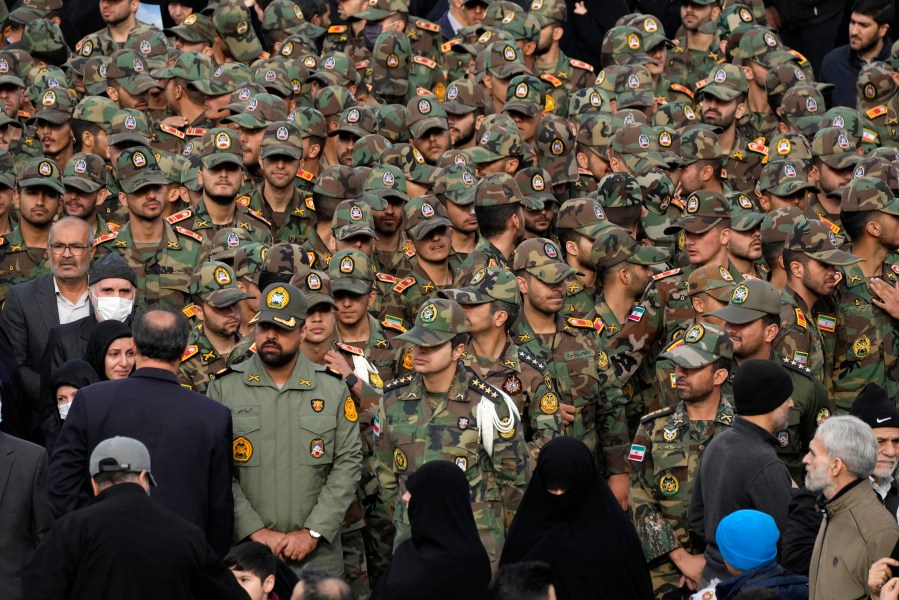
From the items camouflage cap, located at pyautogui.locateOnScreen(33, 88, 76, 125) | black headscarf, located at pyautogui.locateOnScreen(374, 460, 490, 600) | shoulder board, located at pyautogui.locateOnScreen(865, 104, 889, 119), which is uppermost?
black headscarf, located at pyautogui.locateOnScreen(374, 460, 490, 600)

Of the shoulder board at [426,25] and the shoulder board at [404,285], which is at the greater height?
the shoulder board at [404,285]

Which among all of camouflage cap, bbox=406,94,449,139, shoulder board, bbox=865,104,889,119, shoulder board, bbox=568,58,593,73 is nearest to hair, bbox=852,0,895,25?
shoulder board, bbox=865,104,889,119

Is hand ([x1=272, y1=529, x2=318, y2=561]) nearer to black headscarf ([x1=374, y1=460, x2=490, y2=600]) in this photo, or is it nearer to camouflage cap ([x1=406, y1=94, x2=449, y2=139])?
black headscarf ([x1=374, y1=460, x2=490, y2=600])

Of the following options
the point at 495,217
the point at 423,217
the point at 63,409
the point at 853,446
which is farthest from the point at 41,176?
the point at 853,446

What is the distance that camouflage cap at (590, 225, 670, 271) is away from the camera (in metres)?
12.1

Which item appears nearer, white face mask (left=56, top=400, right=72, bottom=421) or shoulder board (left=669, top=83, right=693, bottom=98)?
white face mask (left=56, top=400, right=72, bottom=421)

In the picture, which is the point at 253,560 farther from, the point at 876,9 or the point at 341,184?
the point at 876,9

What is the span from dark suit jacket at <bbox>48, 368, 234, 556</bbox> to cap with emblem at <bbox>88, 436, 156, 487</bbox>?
830 mm

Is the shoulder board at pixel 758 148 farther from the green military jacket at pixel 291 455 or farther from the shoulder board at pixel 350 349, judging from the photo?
the green military jacket at pixel 291 455

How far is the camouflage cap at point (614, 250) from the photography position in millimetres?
12055

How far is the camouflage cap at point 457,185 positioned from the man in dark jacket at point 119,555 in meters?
5.55

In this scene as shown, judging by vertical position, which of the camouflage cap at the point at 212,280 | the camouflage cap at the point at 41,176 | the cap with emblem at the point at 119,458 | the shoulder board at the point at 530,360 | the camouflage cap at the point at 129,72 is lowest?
the camouflage cap at the point at 129,72

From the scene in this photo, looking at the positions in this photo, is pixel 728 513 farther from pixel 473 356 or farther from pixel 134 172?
pixel 134 172

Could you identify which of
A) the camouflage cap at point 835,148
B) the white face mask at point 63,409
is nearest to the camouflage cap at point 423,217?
the white face mask at point 63,409
